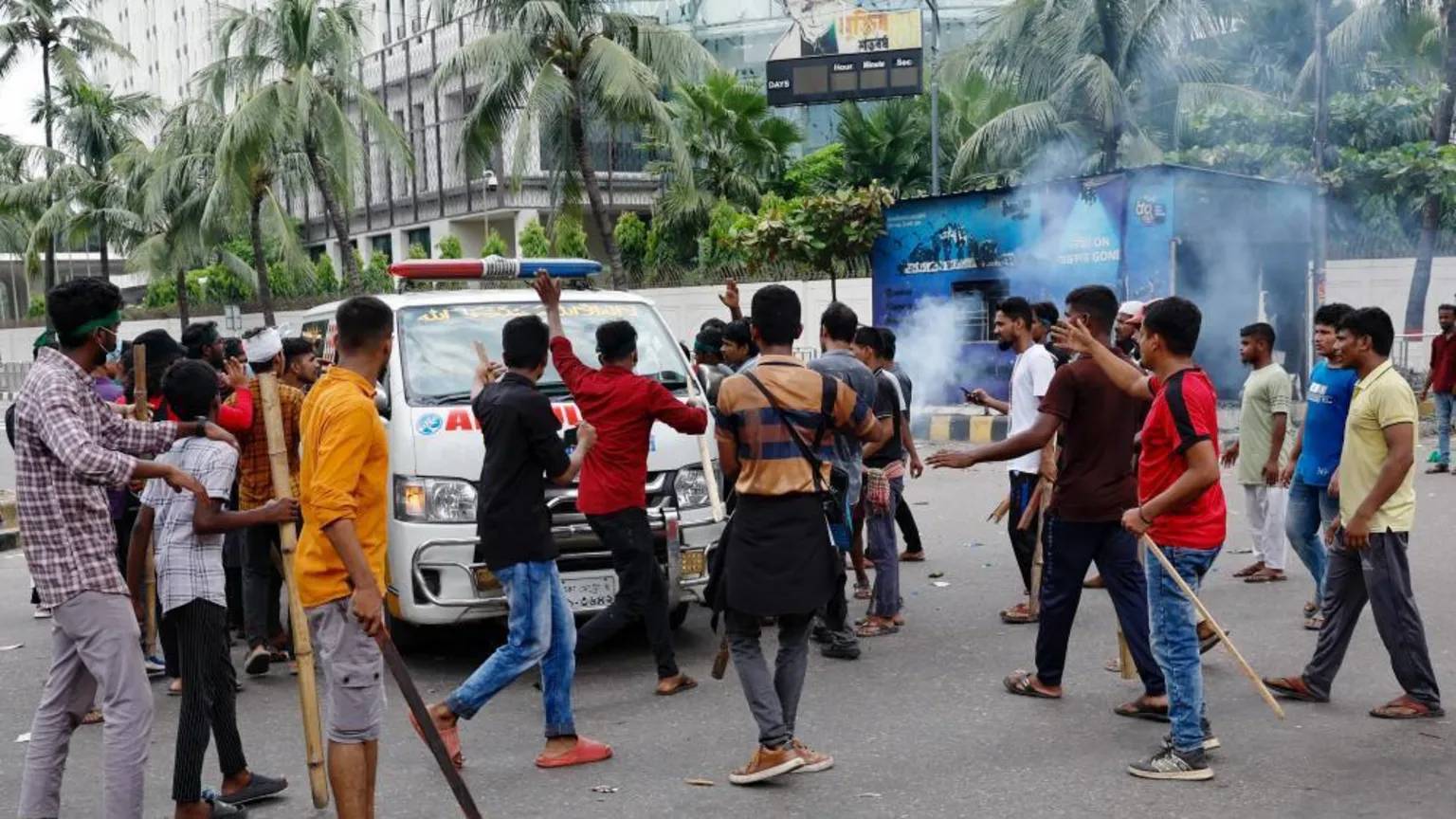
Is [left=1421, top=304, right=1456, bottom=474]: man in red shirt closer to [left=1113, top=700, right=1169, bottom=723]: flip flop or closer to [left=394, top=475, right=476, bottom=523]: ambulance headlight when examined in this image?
[left=1113, top=700, right=1169, bottom=723]: flip flop

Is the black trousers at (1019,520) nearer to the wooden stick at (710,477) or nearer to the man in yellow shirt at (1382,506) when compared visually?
the wooden stick at (710,477)

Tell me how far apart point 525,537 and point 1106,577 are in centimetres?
259

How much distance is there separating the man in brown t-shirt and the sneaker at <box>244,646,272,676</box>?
3800 mm

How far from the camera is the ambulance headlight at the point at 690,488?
742 cm

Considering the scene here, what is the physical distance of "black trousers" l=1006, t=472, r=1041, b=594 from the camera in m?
8.04

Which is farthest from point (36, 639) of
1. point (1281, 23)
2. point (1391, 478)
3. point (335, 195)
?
point (1281, 23)

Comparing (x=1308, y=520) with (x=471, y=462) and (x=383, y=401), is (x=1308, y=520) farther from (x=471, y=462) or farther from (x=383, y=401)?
(x=383, y=401)

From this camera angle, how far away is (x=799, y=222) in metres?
23.1

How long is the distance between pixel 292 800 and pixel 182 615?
92cm

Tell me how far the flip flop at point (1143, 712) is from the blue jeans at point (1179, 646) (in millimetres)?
680

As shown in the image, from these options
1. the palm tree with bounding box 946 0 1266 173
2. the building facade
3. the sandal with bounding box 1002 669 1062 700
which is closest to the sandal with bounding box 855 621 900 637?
the sandal with bounding box 1002 669 1062 700

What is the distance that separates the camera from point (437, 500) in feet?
22.8

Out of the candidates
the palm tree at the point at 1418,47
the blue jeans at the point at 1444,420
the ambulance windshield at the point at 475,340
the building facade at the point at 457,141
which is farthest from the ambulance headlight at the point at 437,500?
the building facade at the point at 457,141

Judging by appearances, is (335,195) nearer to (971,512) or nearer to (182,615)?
(971,512)
